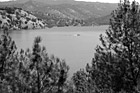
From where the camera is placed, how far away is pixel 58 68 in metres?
14.7

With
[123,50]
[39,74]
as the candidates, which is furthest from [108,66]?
[39,74]

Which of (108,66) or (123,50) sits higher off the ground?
(123,50)

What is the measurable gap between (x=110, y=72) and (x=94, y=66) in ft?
8.03

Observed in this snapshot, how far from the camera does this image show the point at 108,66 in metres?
16.2

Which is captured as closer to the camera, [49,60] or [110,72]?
[49,60]

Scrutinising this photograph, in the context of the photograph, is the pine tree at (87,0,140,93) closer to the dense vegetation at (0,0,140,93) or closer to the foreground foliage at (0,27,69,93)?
the dense vegetation at (0,0,140,93)

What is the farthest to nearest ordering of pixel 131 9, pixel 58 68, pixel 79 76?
pixel 79 76 < pixel 131 9 < pixel 58 68

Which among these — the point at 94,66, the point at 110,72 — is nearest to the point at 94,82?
the point at 94,66

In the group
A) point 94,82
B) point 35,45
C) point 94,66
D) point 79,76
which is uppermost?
point 35,45

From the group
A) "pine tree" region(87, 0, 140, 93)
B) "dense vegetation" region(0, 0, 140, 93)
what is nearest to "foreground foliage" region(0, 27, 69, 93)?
"dense vegetation" region(0, 0, 140, 93)

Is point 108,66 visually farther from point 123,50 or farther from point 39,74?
point 39,74

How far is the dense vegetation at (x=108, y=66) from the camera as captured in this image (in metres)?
14.7

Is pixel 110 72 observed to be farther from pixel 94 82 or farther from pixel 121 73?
pixel 94 82

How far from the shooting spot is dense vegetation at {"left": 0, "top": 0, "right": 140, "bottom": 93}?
48.3 feet
